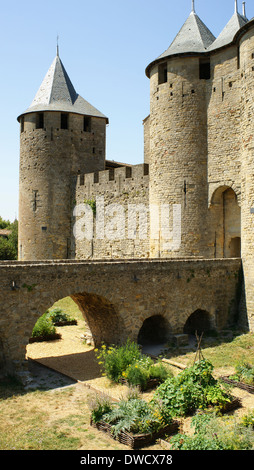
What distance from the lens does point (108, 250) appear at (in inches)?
837

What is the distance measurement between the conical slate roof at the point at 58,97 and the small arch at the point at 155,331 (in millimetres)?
13945

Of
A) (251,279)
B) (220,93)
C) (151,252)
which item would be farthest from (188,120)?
(251,279)

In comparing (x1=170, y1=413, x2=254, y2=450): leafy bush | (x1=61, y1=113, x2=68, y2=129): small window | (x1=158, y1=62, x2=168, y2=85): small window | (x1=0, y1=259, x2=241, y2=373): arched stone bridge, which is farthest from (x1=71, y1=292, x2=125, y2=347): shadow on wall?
(x1=61, y1=113, x2=68, y2=129): small window

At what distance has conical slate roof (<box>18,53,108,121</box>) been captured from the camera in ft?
76.6

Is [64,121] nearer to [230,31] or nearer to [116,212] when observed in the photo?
[116,212]

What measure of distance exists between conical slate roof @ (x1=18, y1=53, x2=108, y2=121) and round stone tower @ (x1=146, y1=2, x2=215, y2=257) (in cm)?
710

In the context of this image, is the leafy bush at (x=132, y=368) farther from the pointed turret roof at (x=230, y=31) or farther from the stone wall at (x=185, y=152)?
the pointed turret roof at (x=230, y=31)

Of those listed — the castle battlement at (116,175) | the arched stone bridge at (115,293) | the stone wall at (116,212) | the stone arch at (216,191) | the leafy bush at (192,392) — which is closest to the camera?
the leafy bush at (192,392)

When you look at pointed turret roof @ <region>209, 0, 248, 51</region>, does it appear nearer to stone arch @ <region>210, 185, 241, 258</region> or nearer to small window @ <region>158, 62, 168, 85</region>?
small window @ <region>158, 62, 168, 85</region>

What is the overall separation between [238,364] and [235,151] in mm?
8772

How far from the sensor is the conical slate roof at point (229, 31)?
55.1ft

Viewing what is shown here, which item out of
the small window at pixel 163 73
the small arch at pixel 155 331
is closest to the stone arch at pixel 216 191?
the small window at pixel 163 73

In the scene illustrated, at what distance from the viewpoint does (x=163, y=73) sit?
18.3 m

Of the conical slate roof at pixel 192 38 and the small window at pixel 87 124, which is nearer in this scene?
the conical slate roof at pixel 192 38
